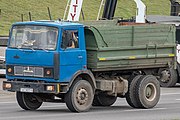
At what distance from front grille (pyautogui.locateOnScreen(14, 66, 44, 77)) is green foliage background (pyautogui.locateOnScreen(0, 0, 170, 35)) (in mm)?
28059

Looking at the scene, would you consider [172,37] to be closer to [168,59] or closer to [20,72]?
[168,59]

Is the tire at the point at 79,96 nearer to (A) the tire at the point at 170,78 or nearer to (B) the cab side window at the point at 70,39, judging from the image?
(B) the cab side window at the point at 70,39

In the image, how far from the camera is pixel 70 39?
62.6 feet

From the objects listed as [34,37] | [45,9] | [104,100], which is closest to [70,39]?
[34,37]

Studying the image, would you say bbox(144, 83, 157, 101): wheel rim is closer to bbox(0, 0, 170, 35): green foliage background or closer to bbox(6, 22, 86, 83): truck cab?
bbox(6, 22, 86, 83): truck cab

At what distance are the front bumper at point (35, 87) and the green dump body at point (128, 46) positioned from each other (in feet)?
4.05

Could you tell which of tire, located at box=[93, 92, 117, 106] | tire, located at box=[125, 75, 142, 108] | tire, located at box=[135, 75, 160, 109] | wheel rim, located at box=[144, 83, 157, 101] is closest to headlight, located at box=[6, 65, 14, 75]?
tire, located at box=[93, 92, 117, 106]

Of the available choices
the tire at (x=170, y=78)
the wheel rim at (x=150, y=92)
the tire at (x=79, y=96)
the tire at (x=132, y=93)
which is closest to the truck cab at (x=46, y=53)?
the tire at (x=79, y=96)

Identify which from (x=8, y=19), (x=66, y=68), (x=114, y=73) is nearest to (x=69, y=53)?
(x=66, y=68)

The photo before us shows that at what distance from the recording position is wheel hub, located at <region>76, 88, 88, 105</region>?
1906cm

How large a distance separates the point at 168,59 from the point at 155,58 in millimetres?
569

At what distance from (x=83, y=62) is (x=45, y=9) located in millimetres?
37258

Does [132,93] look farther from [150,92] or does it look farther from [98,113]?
[98,113]

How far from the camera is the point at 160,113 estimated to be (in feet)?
62.6
